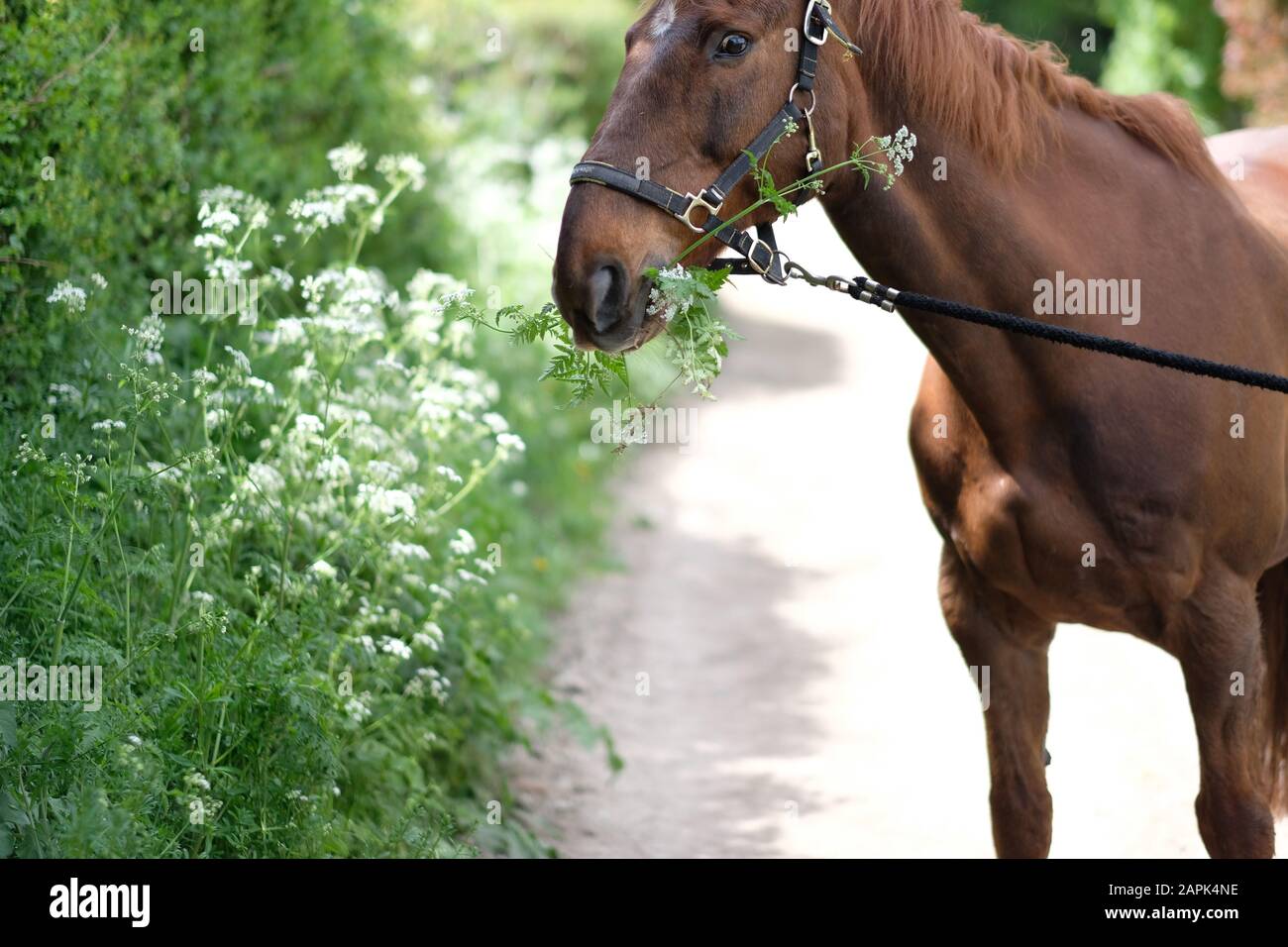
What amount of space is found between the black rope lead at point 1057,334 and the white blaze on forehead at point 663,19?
2.10 ft

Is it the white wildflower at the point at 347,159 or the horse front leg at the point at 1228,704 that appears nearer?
the horse front leg at the point at 1228,704

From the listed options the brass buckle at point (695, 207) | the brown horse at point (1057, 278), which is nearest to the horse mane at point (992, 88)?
the brown horse at point (1057, 278)

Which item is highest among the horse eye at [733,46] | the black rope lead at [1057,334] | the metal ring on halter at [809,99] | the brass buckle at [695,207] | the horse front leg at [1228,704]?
the horse eye at [733,46]

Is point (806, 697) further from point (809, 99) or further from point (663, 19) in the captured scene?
point (663, 19)

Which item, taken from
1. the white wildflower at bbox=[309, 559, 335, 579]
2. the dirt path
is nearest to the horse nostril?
the white wildflower at bbox=[309, 559, 335, 579]

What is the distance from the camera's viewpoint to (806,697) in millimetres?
6305

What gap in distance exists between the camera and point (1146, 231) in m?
3.29

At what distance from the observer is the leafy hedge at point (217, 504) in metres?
3.25

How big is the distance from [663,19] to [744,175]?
375mm

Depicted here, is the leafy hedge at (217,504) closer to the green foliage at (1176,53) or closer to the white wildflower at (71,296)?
the white wildflower at (71,296)

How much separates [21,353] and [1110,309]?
3.10 metres

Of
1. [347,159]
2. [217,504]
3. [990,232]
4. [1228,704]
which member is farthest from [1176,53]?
[217,504]

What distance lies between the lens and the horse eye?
112 inches

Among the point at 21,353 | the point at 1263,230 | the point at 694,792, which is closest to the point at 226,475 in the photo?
the point at 21,353
